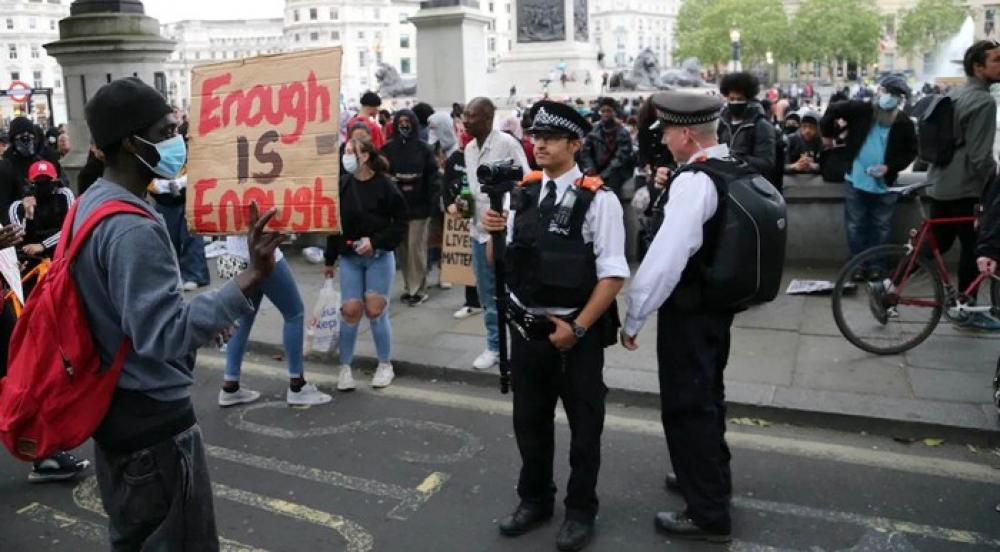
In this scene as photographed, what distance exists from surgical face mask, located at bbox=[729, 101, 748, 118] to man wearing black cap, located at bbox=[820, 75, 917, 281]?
50.9 inches

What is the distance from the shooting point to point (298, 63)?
131 inches

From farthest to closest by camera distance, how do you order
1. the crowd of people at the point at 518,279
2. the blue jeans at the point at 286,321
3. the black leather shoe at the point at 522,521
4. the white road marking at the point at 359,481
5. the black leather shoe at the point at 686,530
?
the blue jeans at the point at 286,321
the white road marking at the point at 359,481
the black leather shoe at the point at 522,521
the black leather shoe at the point at 686,530
the crowd of people at the point at 518,279

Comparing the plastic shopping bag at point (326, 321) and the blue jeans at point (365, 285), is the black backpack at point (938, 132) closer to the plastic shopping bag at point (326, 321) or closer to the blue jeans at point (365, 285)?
the blue jeans at point (365, 285)

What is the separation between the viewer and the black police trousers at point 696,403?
391 centimetres

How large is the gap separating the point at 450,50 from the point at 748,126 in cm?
1137

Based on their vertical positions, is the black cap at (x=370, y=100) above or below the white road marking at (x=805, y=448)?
above

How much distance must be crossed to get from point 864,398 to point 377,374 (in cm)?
343

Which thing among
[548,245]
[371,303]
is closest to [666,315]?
[548,245]

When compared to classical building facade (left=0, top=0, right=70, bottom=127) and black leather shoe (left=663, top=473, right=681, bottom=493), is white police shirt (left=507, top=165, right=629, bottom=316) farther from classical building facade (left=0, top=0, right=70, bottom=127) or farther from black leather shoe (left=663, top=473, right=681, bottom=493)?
classical building facade (left=0, top=0, right=70, bottom=127)

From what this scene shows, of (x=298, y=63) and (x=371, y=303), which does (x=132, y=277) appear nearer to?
(x=298, y=63)

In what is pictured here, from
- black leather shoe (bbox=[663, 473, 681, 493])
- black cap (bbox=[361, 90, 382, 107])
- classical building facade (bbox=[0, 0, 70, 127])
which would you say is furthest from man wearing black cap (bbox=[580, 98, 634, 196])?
classical building facade (bbox=[0, 0, 70, 127])

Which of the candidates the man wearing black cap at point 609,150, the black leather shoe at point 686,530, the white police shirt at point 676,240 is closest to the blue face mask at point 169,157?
the white police shirt at point 676,240

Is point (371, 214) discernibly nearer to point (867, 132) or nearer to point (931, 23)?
point (867, 132)

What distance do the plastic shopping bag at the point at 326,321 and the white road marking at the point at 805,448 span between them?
702 millimetres
